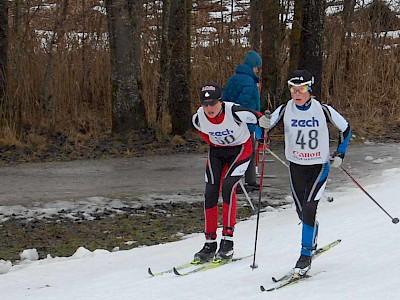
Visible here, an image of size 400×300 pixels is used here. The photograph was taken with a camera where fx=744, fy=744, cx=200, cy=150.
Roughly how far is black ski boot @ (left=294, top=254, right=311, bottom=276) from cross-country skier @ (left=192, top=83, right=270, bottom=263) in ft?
3.72

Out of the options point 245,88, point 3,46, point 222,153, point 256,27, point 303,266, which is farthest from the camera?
point 256,27

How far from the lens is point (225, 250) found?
691cm

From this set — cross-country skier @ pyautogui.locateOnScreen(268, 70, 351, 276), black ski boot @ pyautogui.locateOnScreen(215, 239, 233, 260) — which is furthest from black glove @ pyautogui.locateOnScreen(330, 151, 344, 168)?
black ski boot @ pyautogui.locateOnScreen(215, 239, 233, 260)

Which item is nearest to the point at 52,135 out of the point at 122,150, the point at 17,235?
the point at 122,150

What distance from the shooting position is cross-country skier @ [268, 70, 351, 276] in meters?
5.95

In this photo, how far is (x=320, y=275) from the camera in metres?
5.85

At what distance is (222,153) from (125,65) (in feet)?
26.1

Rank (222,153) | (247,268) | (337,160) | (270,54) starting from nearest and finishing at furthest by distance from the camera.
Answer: (337,160), (247,268), (222,153), (270,54)

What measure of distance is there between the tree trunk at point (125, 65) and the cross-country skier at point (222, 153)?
7.82 m

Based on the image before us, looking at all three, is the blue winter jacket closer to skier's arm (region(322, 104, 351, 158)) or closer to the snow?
the snow

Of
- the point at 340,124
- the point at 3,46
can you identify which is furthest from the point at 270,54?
the point at 340,124

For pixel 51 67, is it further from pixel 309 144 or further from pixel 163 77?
pixel 309 144

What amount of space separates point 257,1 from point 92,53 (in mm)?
4045

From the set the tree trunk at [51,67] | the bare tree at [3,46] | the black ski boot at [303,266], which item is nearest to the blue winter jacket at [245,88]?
the black ski boot at [303,266]
